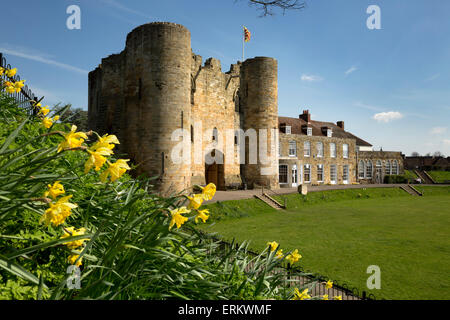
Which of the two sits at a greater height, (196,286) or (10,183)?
(10,183)

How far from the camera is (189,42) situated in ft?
63.8

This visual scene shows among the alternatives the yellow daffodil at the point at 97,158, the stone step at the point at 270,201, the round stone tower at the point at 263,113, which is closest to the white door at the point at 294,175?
the round stone tower at the point at 263,113

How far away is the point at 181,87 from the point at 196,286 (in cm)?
1772

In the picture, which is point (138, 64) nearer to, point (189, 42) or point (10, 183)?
point (189, 42)

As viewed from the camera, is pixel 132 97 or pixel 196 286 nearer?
pixel 196 286

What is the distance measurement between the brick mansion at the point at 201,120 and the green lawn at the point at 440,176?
662 inches

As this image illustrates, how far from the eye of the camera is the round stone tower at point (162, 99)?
18.2 metres

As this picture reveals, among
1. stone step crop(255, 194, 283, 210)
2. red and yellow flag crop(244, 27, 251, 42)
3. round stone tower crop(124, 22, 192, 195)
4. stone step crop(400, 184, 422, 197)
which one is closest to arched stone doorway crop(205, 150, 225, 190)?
stone step crop(255, 194, 283, 210)

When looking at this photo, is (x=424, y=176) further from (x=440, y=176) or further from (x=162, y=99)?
(x=162, y=99)

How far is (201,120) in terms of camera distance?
82.9 ft

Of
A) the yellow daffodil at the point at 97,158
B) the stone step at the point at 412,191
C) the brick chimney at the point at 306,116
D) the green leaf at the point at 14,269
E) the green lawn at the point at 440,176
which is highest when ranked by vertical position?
the brick chimney at the point at 306,116

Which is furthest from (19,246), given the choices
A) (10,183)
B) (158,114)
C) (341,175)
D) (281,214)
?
(341,175)

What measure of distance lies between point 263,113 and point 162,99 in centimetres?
1185

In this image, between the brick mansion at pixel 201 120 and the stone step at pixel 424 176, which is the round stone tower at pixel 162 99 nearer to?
the brick mansion at pixel 201 120
